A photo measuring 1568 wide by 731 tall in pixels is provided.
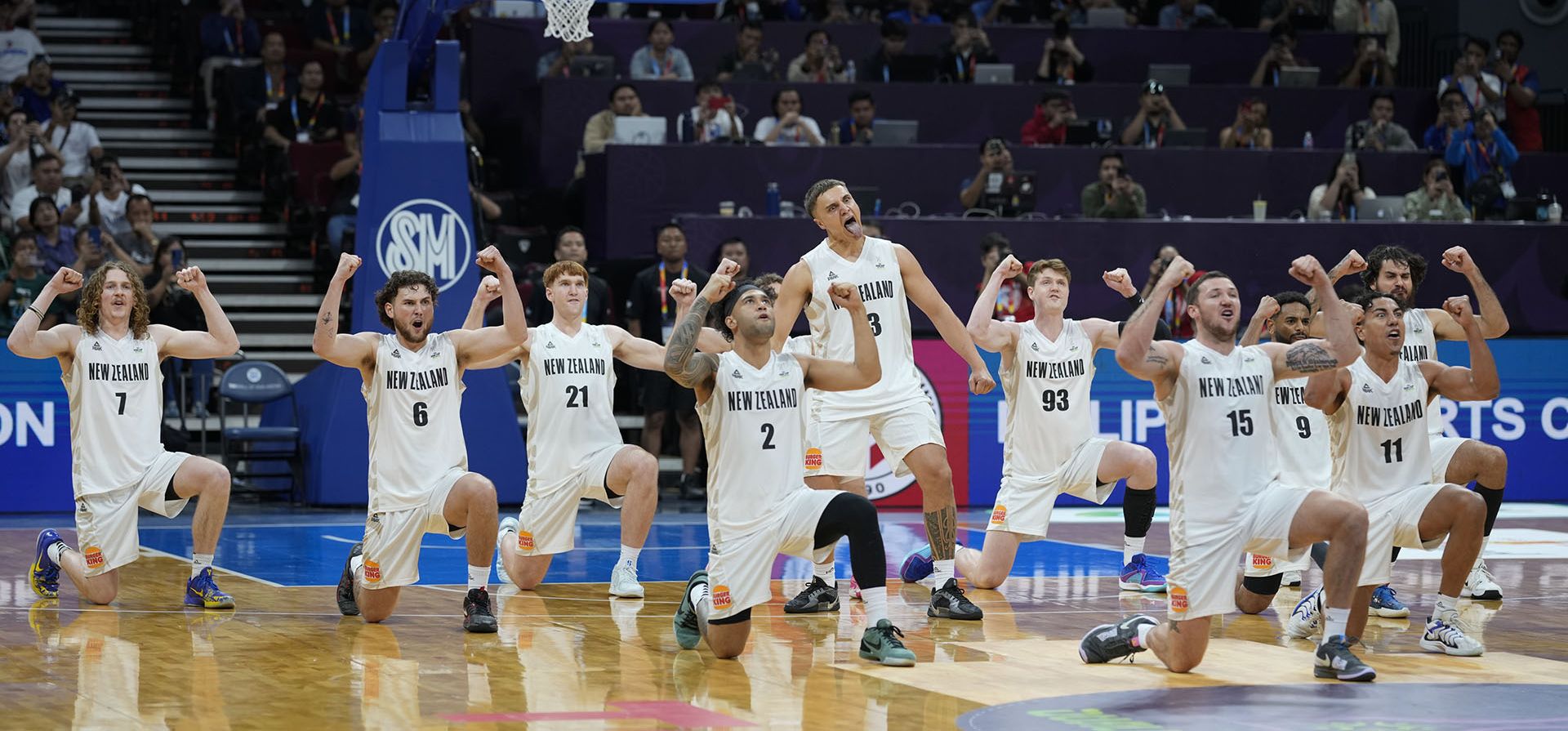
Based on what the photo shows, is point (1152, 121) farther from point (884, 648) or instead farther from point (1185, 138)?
point (884, 648)

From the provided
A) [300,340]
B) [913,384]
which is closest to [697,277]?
[300,340]

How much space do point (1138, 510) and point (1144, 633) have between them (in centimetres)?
283

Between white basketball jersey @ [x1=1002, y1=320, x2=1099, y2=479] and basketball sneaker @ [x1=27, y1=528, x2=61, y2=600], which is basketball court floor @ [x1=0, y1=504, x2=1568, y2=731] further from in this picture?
white basketball jersey @ [x1=1002, y1=320, x2=1099, y2=479]

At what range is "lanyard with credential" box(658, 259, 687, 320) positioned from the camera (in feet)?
55.7

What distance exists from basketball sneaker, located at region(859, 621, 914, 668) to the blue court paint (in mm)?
3409

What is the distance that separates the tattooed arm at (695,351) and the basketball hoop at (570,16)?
19.6 ft

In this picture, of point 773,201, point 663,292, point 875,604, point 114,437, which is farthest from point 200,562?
point 773,201

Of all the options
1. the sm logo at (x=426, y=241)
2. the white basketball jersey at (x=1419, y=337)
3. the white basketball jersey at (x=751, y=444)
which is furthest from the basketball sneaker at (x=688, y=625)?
the sm logo at (x=426, y=241)

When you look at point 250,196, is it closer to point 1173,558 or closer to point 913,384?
point 913,384

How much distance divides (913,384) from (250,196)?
533 inches

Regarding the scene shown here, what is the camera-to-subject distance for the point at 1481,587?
→ 37.1 feet

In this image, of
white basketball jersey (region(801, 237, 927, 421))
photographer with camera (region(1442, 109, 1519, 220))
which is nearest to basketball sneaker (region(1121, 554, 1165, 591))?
white basketball jersey (region(801, 237, 927, 421))

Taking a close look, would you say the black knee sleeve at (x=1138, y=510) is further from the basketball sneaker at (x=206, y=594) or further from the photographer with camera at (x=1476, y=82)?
the photographer with camera at (x=1476, y=82)

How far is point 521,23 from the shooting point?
2130 centimetres
